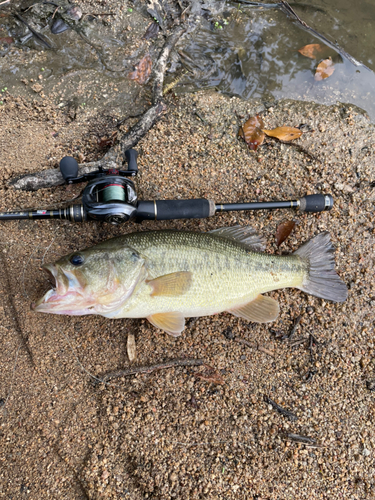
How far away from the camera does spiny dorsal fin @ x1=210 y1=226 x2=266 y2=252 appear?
115 inches

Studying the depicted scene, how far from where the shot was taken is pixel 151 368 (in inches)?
111

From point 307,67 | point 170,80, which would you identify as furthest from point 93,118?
point 307,67

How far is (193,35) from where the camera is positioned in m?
3.60

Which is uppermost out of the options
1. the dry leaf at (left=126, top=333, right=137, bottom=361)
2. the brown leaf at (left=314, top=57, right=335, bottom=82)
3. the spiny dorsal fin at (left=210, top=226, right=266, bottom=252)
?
the brown leaf at (left=314, top=57, right=335, bottom=82)

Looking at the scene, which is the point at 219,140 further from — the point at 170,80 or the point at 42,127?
the point at 42,127

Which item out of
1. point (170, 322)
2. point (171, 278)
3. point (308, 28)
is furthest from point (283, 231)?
point (308, 28)

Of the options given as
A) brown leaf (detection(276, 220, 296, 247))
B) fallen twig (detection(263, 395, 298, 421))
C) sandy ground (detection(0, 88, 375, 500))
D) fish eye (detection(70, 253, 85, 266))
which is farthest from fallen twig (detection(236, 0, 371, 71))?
fallen twig (detection(263, 395, 298, 421))

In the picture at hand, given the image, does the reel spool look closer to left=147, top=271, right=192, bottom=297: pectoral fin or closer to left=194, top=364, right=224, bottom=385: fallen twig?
left=147, top=271, right=192, bottom=297: pectoral fin

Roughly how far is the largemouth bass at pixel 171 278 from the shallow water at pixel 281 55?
6.05 feet

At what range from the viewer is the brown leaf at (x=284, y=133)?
11.0 ft

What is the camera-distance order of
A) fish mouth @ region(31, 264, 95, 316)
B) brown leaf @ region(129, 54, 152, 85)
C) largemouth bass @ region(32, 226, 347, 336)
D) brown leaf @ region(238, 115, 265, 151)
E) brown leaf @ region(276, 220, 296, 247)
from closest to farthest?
1. fish mouth @ region(31, 264, 95, 316)
2. largemouth bass @ region(32, 226, 347, 336)
3. brown leaf @ region(276, 220, 296, 247)
4. brown leaf @ region(238, 115, 265, 151)
5. brown leaf @ region(129, 54, 152, 85)

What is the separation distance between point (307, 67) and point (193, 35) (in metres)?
1.36

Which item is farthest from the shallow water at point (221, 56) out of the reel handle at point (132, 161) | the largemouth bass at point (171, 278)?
the largemouth bass at point (171, 278)

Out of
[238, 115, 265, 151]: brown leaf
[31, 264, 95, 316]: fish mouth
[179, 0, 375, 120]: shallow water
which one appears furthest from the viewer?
[179, 0, 375, 120]: shallow water
